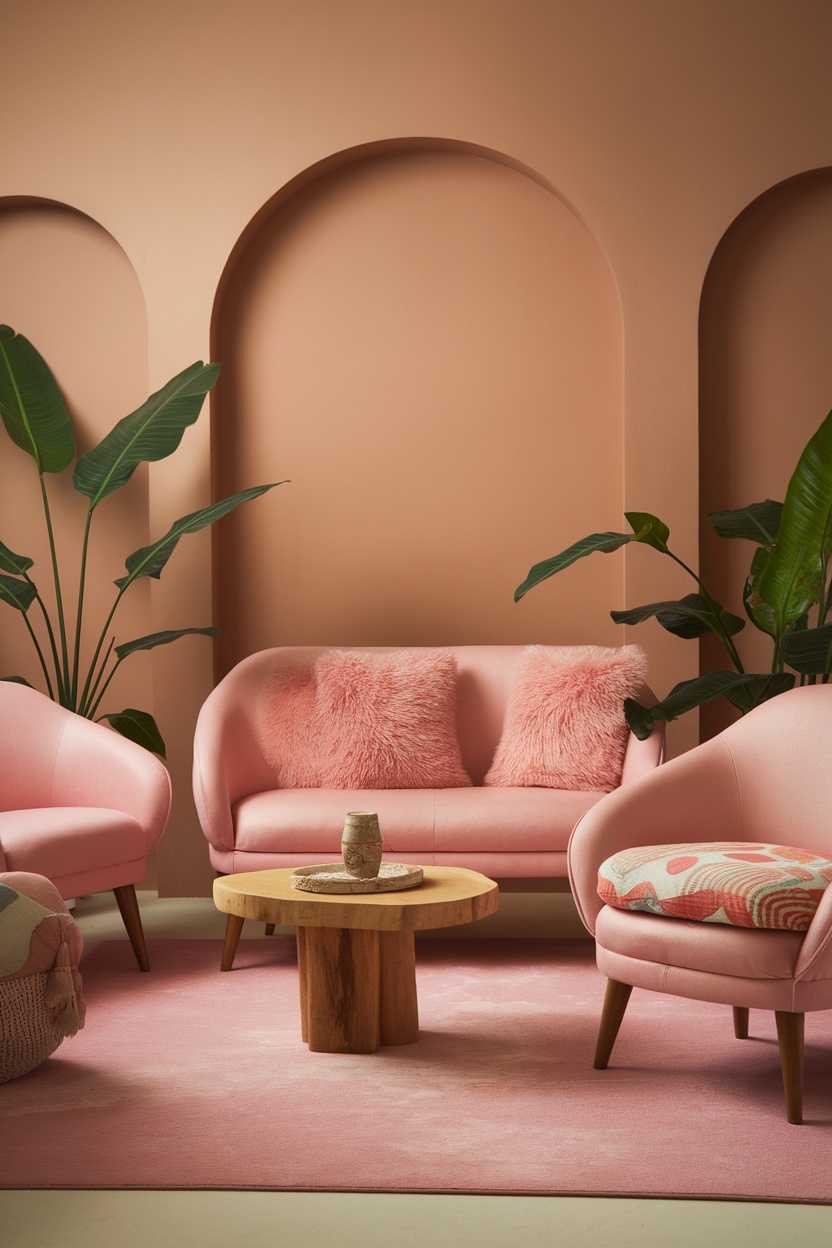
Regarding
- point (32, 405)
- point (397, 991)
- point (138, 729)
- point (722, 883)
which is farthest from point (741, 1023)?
point (32, 405)

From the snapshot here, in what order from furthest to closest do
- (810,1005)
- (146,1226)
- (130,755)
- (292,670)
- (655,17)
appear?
(655,17) → (292,670) → (130,755) → (810,1005) → (146,1226)

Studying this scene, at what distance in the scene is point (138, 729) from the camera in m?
3.93

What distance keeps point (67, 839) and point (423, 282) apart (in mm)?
2543

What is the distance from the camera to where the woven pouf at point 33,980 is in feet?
7.77

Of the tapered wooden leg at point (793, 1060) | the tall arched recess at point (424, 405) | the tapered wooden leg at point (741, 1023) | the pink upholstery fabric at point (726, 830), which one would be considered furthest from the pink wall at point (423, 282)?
the tapered wooden leg at point (793, 1060)

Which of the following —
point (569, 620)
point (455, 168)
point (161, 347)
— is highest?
point (455, 168)

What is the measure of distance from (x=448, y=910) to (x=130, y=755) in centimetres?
132

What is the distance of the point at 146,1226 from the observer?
178 centimetres

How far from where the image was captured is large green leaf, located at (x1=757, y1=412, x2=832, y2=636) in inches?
124

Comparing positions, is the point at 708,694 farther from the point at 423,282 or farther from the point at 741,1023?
the point at 423,282

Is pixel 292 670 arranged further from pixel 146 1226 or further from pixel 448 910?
pixel 146 1226

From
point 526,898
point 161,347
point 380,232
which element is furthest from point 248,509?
point 526,898

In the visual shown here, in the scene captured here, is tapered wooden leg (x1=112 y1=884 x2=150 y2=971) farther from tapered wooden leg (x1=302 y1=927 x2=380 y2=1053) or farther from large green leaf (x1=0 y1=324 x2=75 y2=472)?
large green leaf (x1=0 y1=324 x2=75 y2=472)

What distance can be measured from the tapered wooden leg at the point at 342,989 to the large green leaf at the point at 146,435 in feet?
6.79
